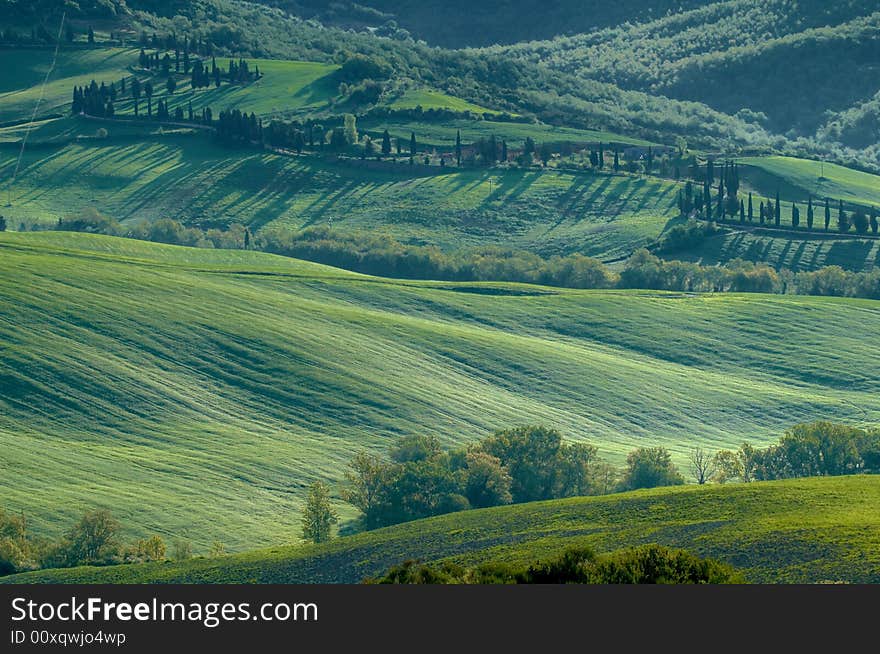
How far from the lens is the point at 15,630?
137 ft

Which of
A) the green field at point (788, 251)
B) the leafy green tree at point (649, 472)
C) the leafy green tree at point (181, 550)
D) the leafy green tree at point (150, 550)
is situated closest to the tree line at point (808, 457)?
the leafy green tree at point (649, 472)

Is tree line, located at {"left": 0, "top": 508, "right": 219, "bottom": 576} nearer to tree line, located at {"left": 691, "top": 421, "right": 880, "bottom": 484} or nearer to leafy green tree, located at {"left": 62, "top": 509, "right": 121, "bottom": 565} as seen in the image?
leafy green tree, located at {"left": 62, "top": 509, "right": 121, "bottom": 565}

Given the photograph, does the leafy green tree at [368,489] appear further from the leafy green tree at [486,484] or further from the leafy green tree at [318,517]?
the leafy green tree at [486,484]

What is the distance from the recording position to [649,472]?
10344 centimetres

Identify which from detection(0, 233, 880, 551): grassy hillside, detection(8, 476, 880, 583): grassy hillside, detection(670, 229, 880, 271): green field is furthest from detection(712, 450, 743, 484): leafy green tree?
detection(670, 229, 880, 271): green field

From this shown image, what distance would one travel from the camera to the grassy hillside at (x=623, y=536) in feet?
204

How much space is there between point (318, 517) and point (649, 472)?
82.0 ft

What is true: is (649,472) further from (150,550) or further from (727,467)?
(150,550)

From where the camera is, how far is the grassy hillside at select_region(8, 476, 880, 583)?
62.1 meters

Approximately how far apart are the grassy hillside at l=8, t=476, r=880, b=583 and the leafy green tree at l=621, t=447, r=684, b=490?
19383 mm

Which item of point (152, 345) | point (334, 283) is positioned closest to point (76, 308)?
point (152, 345)

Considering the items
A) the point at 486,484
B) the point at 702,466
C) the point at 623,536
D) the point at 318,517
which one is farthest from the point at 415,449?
the point at 623,536

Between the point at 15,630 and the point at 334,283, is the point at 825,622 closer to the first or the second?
the point at 15,630

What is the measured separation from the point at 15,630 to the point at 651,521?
125 ft
